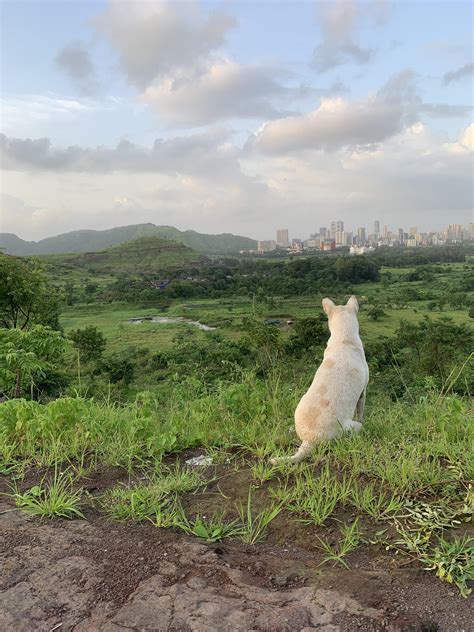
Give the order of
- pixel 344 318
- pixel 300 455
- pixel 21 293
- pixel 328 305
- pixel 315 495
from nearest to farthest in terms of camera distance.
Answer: pixel 315 495, pixel 300 455, pixel 344 318, pixel 328 305, pixel 21 293

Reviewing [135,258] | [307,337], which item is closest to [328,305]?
[307,337]

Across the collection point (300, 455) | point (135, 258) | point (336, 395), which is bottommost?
point (300, 455)

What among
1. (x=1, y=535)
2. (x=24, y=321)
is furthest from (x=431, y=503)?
(x=24, y=321)

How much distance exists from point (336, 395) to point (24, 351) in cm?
346

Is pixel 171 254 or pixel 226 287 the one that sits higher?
pixel 171 254

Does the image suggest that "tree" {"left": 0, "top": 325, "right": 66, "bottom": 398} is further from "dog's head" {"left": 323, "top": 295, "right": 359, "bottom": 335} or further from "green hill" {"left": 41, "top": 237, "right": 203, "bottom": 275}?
"green hill" {"left": 41, "top": 237, "right": 203, "bottom": 275}

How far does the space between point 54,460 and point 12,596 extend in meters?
1.56

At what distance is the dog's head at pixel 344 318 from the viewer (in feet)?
14.1

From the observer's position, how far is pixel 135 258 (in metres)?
123

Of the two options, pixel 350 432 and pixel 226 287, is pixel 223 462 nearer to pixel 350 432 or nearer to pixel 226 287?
pixel 350 432

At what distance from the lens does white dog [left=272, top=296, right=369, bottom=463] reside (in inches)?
140

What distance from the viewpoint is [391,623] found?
1.91 m

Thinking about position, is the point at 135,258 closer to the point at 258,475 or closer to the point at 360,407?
the point at 360,407

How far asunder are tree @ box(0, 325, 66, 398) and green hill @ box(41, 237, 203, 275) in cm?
10243
